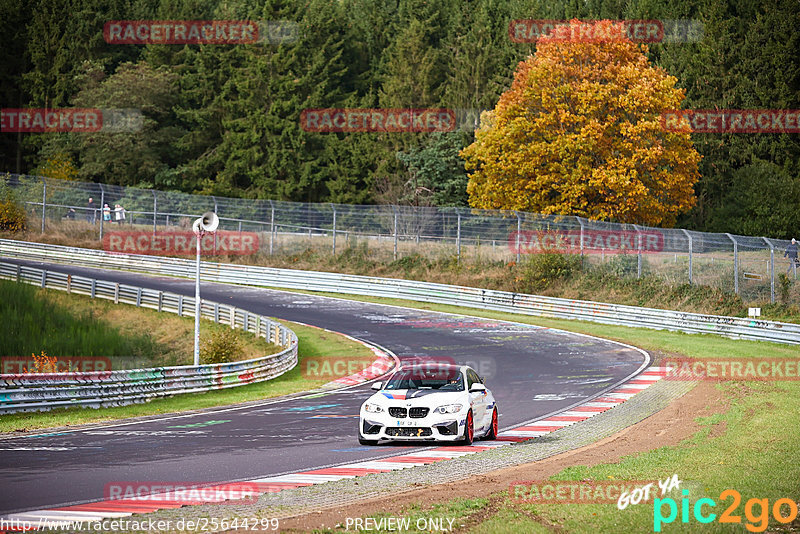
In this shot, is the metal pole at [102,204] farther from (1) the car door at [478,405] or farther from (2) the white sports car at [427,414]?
(1) the car door at [478,405]

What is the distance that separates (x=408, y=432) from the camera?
14.7 m

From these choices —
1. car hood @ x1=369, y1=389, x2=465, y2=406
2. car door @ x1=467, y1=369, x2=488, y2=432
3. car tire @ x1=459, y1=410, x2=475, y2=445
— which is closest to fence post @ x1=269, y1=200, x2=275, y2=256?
car door @ x1=467, y1=369, x2=488, y2=432

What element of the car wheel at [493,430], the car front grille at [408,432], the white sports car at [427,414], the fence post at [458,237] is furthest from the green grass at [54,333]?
the car front grille at [408,432]

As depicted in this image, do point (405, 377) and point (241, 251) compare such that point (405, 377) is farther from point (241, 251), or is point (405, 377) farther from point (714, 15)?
point (714, 15)

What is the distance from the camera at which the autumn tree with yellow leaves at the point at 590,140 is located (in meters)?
Answer: 49.5

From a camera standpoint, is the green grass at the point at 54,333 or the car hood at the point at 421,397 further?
the green grass at the point at 54,333

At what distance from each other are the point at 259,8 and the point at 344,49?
33.0 feet

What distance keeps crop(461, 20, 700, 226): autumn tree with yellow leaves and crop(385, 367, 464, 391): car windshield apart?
113 feet

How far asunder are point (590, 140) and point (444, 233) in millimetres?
8828

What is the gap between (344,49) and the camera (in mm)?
86688

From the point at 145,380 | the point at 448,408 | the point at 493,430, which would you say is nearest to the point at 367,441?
the point at 448,408

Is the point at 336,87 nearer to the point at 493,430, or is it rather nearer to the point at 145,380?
the point at 145,380

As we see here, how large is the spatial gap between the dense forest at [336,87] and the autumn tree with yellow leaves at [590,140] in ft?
41.7

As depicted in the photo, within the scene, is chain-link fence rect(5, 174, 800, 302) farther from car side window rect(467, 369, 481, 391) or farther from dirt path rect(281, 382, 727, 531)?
car side window rect(467, 369, 481, 391)
